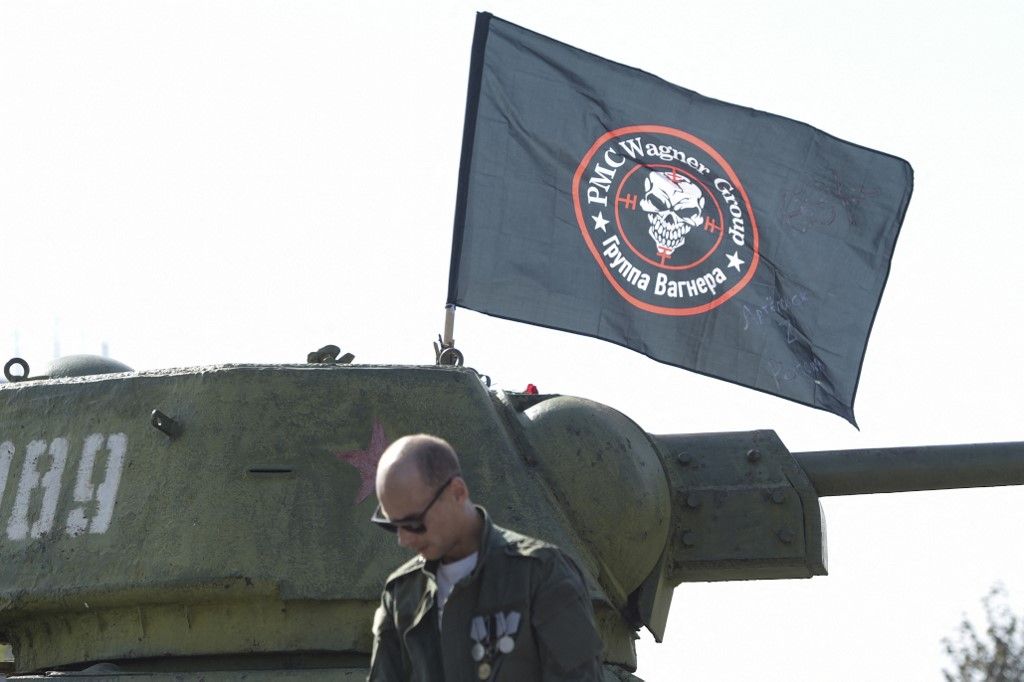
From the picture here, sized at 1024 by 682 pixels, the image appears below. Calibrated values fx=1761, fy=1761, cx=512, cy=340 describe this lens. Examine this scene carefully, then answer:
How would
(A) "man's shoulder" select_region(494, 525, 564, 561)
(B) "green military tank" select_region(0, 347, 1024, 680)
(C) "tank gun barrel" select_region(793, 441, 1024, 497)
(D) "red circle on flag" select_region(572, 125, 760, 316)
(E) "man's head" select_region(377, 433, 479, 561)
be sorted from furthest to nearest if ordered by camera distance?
(D) "red circle on flag" select_region(572, 125, 760, 316)
(C) "tank gun barrel" select_region(793, 441, 1024, 497)
(B) "green military tank" select_region(0, 347, 1024, 680)
(A) "man's shoulder" select_region(494, 525, 564, 561)
(E) "man's head" select_region(377, 433, 479, 561)

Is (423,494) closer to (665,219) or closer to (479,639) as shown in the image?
(479,639)

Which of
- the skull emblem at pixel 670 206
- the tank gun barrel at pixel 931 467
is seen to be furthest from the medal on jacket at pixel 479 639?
the skull emblem at pixel 670 206

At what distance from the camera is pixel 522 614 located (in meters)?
4.08

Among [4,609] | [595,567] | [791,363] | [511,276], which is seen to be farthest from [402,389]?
[791,363]

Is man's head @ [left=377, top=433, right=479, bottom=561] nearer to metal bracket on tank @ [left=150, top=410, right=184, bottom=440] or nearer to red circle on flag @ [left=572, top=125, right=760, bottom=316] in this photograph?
metal bracket on tank @ [left=150, top=410, right=184, bottom=440]

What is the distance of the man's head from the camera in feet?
13.1

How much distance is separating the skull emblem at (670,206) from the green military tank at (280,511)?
9.59ft

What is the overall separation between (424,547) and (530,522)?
2.98 meters

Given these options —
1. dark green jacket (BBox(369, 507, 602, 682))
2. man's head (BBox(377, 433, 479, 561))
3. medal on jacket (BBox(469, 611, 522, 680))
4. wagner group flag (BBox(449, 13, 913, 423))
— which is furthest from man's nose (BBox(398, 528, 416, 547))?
wagner group flag (BBox(449, 13, 913, 423))

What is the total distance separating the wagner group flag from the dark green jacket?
5980 millimetres

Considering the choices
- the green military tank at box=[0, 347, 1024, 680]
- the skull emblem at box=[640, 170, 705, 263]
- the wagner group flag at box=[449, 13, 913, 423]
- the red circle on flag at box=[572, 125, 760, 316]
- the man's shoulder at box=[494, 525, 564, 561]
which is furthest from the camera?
the skull emblem at box=[640, 170, 705, 263]

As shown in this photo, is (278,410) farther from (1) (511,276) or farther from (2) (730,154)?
(2) (730,154)

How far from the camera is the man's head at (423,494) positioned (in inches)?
157

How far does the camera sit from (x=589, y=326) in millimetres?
10320
